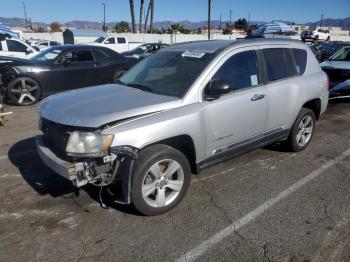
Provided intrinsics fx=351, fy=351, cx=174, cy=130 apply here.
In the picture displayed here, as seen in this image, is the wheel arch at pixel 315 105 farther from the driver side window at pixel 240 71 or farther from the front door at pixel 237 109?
the driver side window at pixel 240 71

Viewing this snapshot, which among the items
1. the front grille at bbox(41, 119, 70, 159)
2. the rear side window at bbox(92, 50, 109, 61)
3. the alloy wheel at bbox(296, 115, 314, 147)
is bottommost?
the alloy wheel at bbox(296, 115, 314, 147)

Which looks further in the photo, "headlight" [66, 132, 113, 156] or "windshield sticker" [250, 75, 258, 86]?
"windshield sticker" [250, 75, 258, 86]

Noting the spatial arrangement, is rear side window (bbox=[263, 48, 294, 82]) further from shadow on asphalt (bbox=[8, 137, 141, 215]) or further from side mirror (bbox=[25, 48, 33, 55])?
side mirror (bbox=[25, 48, 33, 55])

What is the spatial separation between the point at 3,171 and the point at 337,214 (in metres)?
4.26

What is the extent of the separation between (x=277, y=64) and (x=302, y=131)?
4.08ft

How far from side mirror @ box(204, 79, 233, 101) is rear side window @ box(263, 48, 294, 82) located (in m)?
1.10

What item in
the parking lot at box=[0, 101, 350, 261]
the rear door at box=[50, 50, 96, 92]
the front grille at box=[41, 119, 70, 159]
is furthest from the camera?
the rear door at box=[50, 50, 96, 92]

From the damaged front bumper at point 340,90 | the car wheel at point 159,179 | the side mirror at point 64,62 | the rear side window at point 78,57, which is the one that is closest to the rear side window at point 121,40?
the rear side window at point 78,57

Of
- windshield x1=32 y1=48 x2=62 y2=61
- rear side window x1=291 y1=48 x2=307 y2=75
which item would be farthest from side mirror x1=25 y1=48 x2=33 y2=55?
rear side window x1=291 y1=48 x2=307 y2=75

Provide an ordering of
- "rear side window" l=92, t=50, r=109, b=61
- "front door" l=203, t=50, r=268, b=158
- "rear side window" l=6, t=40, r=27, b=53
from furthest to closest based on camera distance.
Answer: "rear side window" l=6, t=40, r=27, b=53, "rear side window" l=92, t=50, r=109, b=61, "front door" l=203, t=50, r=268, b=158

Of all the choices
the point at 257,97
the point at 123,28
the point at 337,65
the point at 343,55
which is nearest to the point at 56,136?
the point at 257,97

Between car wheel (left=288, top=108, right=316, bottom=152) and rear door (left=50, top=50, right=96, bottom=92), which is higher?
rear door (left=50, top=50, right=96, bottom=92)

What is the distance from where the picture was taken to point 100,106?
12.0 feet

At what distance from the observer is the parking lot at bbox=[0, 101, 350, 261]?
122 inches
